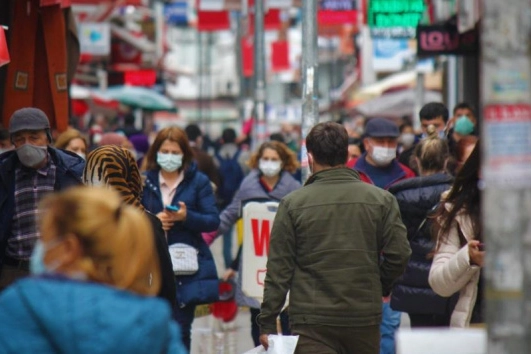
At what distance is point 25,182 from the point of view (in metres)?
7.82


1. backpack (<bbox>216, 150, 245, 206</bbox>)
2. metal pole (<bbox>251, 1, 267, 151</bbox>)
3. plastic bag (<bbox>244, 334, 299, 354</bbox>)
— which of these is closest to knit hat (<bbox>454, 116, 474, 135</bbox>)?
plastic bag (<bbox>244, 334, 299, 354</bbox>)

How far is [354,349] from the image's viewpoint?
22.5 ft

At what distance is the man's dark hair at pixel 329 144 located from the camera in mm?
7059

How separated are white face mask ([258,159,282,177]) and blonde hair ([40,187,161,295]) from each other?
287 inches

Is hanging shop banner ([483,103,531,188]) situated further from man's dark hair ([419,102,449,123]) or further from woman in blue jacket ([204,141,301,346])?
man's dark hair ([419,102,449,123])

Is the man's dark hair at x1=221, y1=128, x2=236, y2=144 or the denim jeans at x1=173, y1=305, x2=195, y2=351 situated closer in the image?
the denim jeans at x1=173, y1=305, x2=195, y2=351

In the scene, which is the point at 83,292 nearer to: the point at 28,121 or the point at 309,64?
the point at 28,121

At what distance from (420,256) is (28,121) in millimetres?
2478

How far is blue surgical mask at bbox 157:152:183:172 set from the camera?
980cm

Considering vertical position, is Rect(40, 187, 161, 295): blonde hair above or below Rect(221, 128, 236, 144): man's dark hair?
above

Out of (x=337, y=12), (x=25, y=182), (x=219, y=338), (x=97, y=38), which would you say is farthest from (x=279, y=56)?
Answer: (x=25, y=182)

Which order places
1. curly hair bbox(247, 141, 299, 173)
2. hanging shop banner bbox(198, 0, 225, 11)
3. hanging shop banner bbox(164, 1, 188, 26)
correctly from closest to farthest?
curly hair bbox(247, 141, 299, 173)
hanging shop banner bbox(198, 0, 225, 11)
hanging shop banner bbox(164, 1, 188, 26)

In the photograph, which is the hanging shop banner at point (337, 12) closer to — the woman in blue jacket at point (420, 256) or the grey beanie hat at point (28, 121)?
the woman in blue jacket at point (420, 256)

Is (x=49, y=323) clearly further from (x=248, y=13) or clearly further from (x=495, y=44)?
(x=248, y=13)
